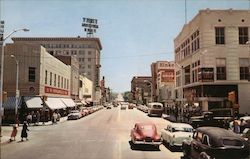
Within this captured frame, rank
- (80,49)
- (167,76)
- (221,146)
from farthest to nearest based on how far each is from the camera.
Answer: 1. (80,49)
2. (167,76)
3. (221,146)

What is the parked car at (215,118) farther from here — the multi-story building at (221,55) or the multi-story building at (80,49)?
the multi-story building at (80,49)

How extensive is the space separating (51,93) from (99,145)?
36322mm

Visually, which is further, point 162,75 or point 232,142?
point 162,75

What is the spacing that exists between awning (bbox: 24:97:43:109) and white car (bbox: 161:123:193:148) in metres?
28.2

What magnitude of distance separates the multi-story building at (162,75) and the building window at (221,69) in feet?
167

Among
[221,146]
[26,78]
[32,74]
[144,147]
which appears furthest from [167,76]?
[221,146]

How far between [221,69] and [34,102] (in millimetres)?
28864

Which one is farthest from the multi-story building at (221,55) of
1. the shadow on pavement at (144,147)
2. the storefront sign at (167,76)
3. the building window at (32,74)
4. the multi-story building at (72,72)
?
the storefront sign at (167,76)

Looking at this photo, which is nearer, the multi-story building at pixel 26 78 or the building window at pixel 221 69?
the multi-story building at pixel 26 78

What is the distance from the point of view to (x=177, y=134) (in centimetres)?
2169

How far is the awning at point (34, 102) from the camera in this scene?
47753 millimetres

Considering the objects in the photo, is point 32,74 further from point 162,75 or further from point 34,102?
point 162,75

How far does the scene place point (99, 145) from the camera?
940 inches

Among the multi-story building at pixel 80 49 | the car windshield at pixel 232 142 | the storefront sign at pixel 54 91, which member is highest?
the multi-story building at pixel 80 49
